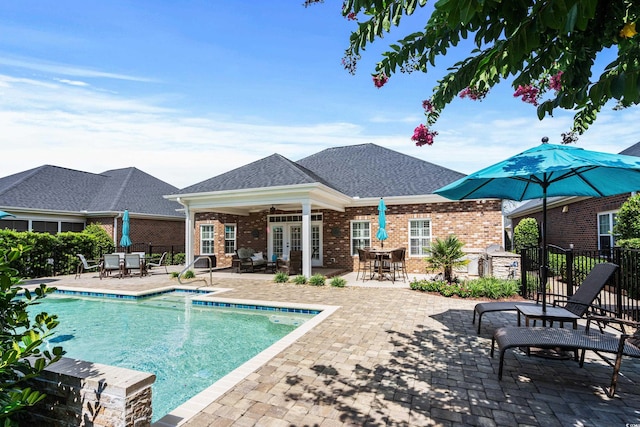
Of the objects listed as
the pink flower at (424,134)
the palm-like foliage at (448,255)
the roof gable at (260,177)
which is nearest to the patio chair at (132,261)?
the roof gable at (260,177)

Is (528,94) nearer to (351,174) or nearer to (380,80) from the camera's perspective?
(380,80)

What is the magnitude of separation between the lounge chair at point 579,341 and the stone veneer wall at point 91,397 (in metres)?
3.70

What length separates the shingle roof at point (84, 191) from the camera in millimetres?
17422

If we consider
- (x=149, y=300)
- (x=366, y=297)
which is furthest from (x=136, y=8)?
(x=366, y=297)

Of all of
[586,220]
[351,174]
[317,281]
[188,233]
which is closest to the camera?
[317,281]

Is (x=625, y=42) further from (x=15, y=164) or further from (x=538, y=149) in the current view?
(x=15, y=164)

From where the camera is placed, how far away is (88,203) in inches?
A: 773

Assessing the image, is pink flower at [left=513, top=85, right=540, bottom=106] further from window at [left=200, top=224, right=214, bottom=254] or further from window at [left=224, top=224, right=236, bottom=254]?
window at [left=200, top=224, right=214, bottom=254]

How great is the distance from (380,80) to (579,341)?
12.4 ft

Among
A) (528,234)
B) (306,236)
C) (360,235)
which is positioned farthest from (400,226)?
(528,234)

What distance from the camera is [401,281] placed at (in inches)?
468

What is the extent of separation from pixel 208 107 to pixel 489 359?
34.7ft

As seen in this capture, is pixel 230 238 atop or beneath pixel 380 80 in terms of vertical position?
beneath

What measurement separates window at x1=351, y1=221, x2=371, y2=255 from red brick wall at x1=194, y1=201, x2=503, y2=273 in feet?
0.65
